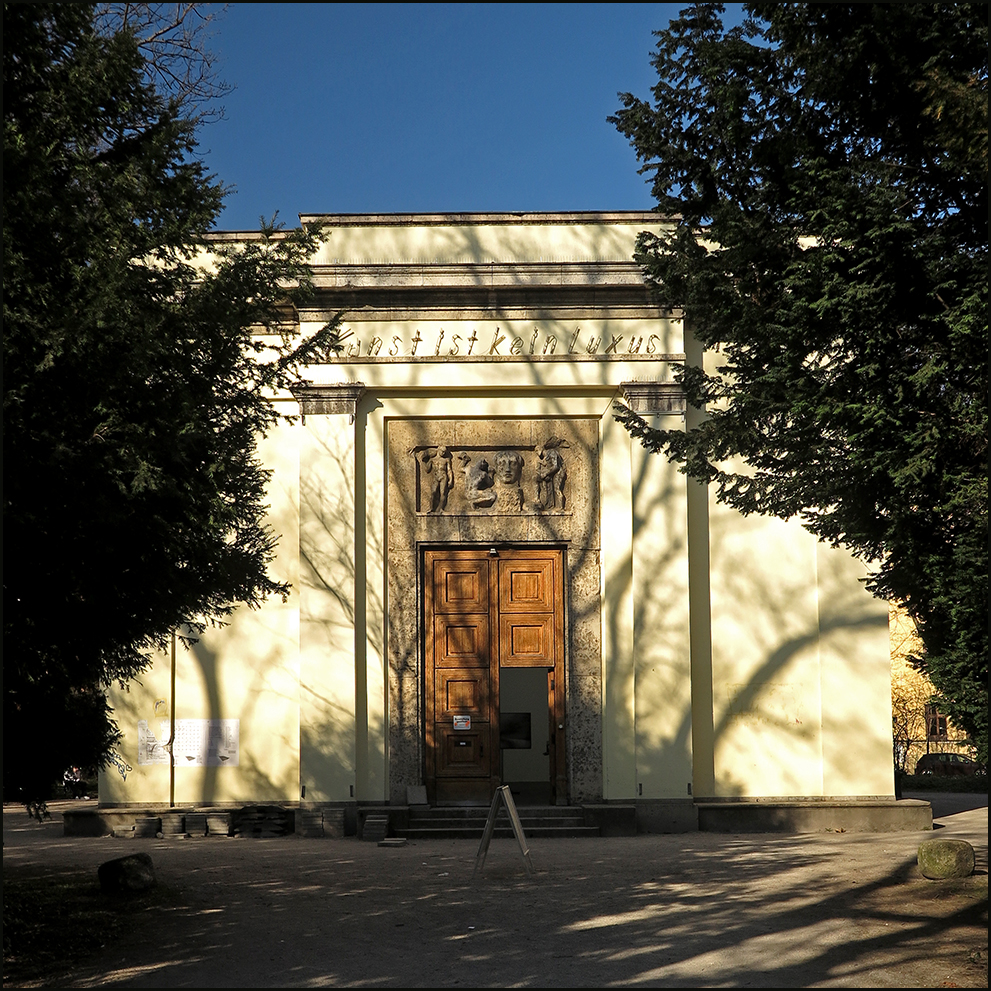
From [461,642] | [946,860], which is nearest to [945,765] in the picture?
[461,642]

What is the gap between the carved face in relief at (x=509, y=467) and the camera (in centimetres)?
1767

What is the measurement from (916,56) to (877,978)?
20.4 feet

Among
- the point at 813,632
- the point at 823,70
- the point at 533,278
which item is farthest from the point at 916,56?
the point at 813,632

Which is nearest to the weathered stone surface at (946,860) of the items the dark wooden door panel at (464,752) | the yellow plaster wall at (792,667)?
the yellow plaster wall at (792,667)

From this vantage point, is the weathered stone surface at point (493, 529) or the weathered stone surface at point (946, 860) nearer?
the weathered stone surface at point (946, 860)

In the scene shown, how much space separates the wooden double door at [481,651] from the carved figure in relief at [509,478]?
31.2 inches

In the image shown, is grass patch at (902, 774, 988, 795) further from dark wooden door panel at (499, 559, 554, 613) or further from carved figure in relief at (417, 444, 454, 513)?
carved figure in relief at (417, 444, 454, 513)

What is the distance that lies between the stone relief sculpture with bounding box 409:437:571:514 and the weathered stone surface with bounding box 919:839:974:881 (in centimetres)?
851

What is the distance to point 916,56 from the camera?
24.3 feet

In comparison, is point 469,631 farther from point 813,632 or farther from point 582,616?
point 813,632

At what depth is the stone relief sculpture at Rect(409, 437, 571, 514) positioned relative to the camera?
1769 centimetres

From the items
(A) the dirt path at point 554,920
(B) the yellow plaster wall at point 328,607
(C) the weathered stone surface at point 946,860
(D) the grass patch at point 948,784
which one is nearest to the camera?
(A) the dirt path at point 554,920

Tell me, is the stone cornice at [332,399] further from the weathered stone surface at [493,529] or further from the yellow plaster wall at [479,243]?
the yellow plaster wall at [479,243]

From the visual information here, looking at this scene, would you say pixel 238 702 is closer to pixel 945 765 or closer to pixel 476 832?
pixel 476 832
